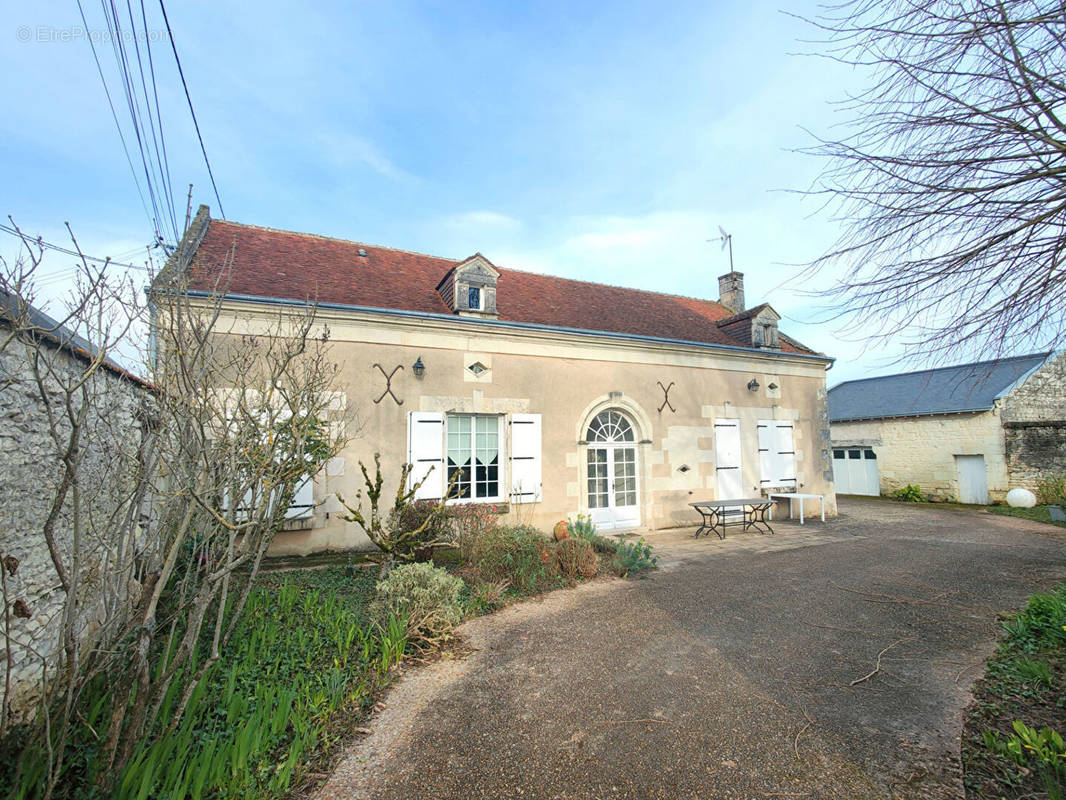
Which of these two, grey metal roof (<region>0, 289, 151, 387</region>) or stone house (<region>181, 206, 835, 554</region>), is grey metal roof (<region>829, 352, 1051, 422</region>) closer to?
stone house (<region>181, 206, 835, 554</region>)

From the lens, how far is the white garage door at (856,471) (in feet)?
51.9

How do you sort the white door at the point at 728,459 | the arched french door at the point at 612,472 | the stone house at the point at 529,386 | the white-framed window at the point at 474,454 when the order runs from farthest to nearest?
the white door at the point at 728,459
the arched french door at the point at 612,472
the white-framed window at the point at 474,454
the stone house at the point at 529,386

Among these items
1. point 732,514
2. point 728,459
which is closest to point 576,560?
point 732,514

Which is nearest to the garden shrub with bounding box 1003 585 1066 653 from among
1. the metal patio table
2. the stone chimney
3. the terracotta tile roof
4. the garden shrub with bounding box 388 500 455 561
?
the metal patio table

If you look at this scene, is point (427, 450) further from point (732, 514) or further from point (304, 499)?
point (732, 514)

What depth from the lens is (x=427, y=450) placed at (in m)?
7.79

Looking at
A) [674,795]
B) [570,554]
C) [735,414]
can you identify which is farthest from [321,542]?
[735,414]

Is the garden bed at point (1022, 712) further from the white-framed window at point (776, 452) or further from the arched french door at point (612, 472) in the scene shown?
the white-framed window at point (776, 452)

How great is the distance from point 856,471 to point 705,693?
16.1m

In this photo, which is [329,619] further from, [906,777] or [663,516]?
[663,516]

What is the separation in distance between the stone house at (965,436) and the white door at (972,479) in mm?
21

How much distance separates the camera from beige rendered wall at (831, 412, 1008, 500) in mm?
13102

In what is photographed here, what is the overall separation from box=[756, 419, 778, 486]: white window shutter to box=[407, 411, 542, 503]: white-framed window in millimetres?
5473

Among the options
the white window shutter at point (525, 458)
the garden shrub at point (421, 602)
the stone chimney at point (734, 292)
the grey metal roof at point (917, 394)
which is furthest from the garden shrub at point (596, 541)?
the stone chimney at point (734, 292)
